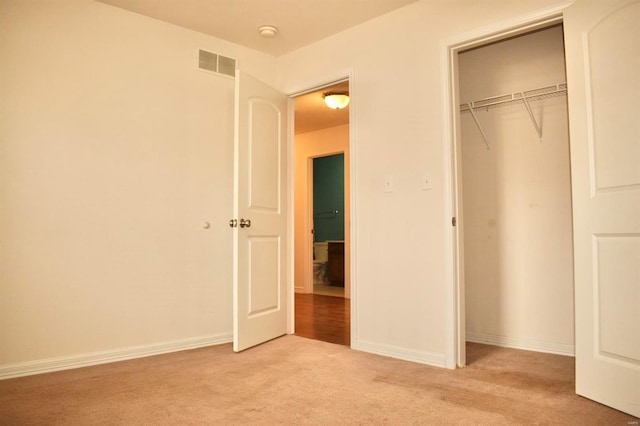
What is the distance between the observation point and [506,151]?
3.20m

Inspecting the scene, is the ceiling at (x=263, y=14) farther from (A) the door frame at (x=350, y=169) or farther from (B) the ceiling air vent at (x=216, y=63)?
(A) the door frame at (x=350, y=169)

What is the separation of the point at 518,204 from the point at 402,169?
101 cm

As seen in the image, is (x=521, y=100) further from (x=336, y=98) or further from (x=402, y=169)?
(x=336, y=98)

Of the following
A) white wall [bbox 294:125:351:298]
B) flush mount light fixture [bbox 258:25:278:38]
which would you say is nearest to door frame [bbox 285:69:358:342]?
flush mount light fixture [bbox 258:25:278:38]

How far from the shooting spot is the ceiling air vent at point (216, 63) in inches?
127

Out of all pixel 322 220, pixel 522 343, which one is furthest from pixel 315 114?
pixel 522 343

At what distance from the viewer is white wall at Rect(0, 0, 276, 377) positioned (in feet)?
8.12

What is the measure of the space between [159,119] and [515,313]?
295 cm

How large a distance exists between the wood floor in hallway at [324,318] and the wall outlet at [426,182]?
129 cm

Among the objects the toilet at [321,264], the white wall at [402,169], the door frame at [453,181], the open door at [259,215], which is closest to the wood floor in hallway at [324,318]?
the open door at [259,215]


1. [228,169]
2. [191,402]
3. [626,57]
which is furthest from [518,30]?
[191,402]

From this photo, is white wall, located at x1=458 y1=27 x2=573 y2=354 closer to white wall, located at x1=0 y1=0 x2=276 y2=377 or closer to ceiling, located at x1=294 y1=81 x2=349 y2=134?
ceiling, located at x1=294 y1=81 x2=349 y2=134

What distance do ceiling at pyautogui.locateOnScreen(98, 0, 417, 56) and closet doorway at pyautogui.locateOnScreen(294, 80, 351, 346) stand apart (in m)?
0.60

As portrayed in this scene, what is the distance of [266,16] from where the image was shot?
9.66ft
